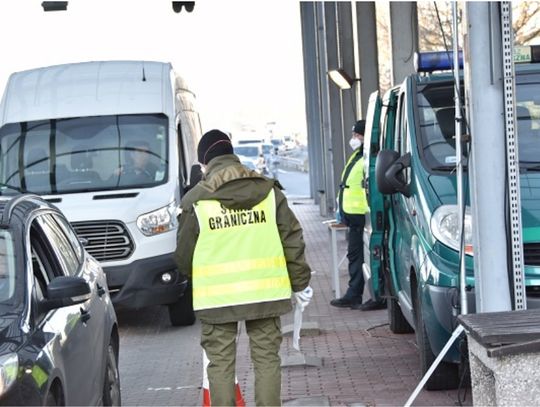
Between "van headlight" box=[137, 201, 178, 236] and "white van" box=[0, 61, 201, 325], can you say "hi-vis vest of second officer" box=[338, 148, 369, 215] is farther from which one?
"van headlight" box=[137, 201, 178, 236]

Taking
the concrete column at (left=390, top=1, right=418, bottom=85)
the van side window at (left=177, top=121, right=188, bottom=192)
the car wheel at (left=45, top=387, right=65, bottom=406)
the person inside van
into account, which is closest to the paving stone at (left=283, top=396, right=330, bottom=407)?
the car wheel at (left=45, top=387, right=65, bottom=406)

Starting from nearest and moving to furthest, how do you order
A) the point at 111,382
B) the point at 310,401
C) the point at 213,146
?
the point at 213,146, the point at 111,382, the point at 310,401

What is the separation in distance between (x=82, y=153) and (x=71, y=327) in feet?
22.7

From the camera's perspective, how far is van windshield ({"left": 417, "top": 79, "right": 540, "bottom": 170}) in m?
8.22

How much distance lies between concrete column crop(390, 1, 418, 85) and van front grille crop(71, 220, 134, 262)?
5.49m

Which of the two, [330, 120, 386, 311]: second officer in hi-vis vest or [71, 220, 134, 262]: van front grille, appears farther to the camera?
[330, 120, 386, 311]: second officer in hi-vis vest

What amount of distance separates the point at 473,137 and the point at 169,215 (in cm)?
583

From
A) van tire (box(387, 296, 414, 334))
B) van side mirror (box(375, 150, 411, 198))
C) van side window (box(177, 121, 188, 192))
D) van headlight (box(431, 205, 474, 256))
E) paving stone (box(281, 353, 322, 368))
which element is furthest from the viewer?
van side window (box(177, 121, 188, 192))

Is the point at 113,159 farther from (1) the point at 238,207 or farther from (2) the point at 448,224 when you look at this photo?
(1) the point at 238,207

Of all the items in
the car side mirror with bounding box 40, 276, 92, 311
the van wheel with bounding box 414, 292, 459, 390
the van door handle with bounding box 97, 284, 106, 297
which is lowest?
the van wheel with bounding box 414, 292, 459, 390

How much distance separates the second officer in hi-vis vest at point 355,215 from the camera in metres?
12.1

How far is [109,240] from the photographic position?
11.7 m

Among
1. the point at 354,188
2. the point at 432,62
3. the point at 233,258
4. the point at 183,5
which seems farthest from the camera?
the point at 183,5

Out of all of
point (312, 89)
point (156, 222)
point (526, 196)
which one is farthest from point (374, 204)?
point (312, 89)
